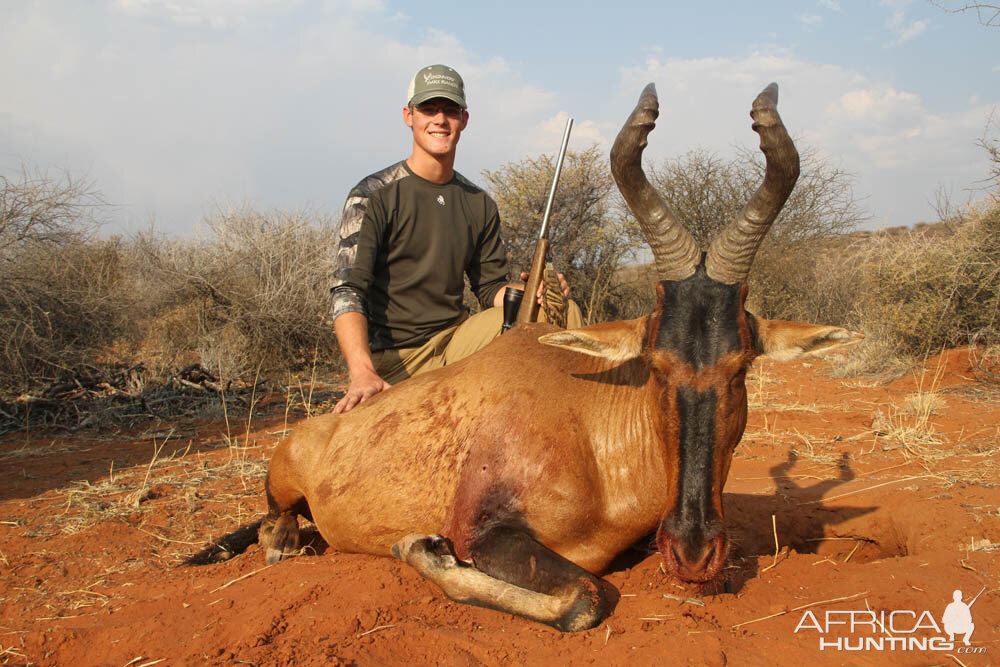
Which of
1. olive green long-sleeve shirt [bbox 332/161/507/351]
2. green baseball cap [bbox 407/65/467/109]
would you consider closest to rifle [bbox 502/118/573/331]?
olive green long-sleeve shirt [bbox 332/161/507/351]

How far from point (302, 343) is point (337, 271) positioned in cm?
1020

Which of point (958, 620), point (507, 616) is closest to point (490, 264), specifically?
point (507, 616)

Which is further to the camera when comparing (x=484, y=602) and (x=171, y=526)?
(x=171, y=526)

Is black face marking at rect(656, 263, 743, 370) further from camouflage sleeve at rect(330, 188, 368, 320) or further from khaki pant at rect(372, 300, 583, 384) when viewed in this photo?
camouflage sleeve at rect(330, 188, 368, 320)

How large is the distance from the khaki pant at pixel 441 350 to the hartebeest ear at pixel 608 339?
87.5 inches

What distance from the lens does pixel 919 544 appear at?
4.31 meters

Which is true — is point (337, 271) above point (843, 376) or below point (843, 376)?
above

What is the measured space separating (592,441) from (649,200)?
131cm

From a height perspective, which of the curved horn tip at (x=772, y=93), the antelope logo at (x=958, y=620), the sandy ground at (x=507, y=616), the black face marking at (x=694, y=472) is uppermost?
the curved horn tip at (x=772, y=93)

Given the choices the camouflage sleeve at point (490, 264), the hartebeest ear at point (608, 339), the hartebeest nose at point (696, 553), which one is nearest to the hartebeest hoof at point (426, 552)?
the hartebeest nose at point (696, 553)

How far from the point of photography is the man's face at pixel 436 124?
5.77 m

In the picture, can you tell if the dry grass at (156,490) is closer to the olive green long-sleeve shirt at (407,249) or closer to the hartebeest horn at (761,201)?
the olive green long-sleeve shirt at (407,249)

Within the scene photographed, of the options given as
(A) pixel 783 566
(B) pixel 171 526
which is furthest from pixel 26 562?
(A) pixel 783 566

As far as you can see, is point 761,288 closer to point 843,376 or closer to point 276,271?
point 843,376
